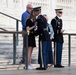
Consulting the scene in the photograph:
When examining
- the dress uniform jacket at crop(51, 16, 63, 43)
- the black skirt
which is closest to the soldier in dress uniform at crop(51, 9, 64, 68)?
the dress uniform jacket at crop(51, 16, 63, 43)

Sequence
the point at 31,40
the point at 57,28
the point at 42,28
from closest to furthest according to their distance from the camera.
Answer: the point at 42,28 < the point at 31,40 < the point at 57,28

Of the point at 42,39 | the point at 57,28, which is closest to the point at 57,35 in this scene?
the point at 57,28

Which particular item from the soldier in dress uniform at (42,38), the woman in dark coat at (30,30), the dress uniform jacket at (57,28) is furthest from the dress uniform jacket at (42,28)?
the dress uniform jacket at (57,28)

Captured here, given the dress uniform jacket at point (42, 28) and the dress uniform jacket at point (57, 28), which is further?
the dress uniform jacket at point (57, 28)

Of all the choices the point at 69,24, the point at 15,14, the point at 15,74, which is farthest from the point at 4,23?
the point at 15,74

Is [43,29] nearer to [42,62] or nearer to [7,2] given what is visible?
[42,62]

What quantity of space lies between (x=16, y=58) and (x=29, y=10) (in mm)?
1490

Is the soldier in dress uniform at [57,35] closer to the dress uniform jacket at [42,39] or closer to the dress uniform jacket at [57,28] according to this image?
the dress uniform jacket at [57,28]

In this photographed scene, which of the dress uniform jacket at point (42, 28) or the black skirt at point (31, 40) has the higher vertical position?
the dress uniform jacket at point (42, 28)

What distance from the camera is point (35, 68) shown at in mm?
11828

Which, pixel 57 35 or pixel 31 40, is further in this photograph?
pixel 57 35

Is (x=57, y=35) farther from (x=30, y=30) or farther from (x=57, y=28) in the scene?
(x=30, y=30)

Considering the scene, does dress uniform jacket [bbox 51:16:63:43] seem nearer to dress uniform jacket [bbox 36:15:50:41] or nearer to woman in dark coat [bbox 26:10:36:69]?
dress uniform jacket [bbox 36:15:50:41]

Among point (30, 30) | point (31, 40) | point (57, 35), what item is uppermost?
point (30, 30)
